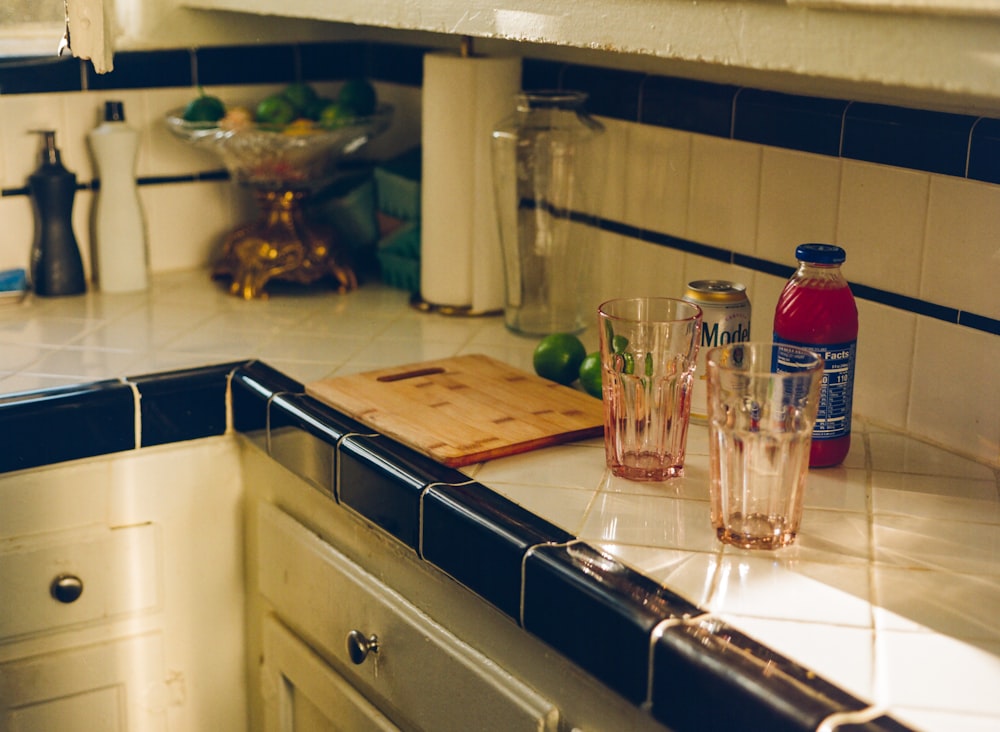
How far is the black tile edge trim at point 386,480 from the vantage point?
3.78 feet

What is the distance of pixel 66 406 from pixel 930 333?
0.97 m

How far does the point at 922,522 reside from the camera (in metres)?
1.08

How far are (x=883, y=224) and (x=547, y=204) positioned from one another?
485 millimetres

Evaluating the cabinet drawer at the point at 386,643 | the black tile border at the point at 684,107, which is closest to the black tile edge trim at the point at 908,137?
the black tile border at the point at 684,107

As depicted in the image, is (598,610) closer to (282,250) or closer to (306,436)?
(306,436)

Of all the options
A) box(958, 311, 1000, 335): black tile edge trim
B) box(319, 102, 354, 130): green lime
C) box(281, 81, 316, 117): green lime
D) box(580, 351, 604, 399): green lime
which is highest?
box(281, 81, 316, 117): green lime

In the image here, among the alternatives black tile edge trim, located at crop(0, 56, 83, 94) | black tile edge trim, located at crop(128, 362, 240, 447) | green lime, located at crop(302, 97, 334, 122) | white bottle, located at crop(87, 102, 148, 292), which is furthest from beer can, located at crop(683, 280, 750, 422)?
black tile edge trim, located at crop(0, 56, 83, 94)

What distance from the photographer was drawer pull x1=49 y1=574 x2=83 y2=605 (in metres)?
1.42

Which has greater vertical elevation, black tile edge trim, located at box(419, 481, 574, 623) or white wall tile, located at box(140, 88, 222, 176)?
white wall tile, located at box(140, 88, 222, 176)

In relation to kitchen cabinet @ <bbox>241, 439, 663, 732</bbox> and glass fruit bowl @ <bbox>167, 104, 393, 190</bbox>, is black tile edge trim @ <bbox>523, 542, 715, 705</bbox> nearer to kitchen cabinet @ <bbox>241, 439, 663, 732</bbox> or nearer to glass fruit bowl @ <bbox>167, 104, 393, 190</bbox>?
kitchen cabinet @ <bbox>241, 439, 663, 732</bbox>

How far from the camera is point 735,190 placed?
1476 millimetres

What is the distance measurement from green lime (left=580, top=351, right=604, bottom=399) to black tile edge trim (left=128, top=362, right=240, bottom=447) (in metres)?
0.46

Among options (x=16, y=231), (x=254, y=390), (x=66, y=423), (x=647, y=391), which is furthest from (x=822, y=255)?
(x=16, y=231)

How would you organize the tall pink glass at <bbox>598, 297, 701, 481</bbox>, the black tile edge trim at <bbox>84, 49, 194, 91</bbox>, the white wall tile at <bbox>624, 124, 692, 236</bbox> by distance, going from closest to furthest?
the tall pink glass at <bbox>598, 297, 701, 481</bbox>
the white wall tile at <bbox>624, 124, 692, 236</bbox>
the black tile edge trim at <bbox>84, 49, 194, 91</bbox>
